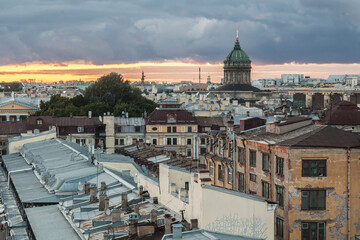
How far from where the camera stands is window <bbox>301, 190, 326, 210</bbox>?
1158 inches

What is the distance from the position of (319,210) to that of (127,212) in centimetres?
845

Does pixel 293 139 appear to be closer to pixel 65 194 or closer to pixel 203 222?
pixel 203 222

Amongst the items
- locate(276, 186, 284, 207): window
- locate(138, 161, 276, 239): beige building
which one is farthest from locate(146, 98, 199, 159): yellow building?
locate(138, 161, 276, 239): beige building

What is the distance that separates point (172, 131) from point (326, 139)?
58.2 m

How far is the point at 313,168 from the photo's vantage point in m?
29.2

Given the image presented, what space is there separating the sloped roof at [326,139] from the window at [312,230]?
341 cm

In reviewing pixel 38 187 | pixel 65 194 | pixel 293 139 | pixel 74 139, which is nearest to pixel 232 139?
pixel 293 139

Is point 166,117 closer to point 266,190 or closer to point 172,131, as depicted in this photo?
point 172,131

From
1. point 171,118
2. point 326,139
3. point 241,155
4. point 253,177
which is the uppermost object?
point 326,139

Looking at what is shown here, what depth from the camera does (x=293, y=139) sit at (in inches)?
1195

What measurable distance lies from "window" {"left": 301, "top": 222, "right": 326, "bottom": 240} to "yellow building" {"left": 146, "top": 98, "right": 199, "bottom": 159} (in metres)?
56.6

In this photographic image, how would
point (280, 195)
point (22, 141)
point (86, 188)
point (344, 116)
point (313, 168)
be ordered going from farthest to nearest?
point (22, 141) → point (344, 116) → point (86, 188) → point (280, 195) → point (313, 168)

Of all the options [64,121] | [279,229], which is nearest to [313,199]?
[279,229]

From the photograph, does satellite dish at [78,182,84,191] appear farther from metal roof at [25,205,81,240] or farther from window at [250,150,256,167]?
window at [250,150,256,167]
